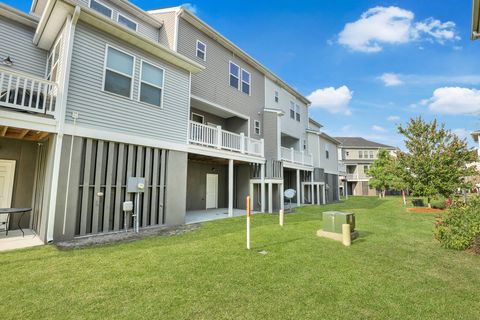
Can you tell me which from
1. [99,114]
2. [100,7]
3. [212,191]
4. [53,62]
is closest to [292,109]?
[212,191]

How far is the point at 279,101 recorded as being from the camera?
1825 centimetres

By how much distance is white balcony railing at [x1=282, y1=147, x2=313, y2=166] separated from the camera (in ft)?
53.8

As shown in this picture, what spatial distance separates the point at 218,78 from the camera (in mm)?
12984

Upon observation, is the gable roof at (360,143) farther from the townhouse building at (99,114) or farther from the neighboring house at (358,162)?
the townhouse building at (99,114)

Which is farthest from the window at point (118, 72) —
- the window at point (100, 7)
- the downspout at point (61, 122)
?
the window at point (100, 7)

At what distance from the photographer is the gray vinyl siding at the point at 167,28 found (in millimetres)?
11094

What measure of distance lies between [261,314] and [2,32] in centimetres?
1181

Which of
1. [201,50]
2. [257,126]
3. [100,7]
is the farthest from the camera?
[257,126]

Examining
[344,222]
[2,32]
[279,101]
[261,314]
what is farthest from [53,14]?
[279,101]

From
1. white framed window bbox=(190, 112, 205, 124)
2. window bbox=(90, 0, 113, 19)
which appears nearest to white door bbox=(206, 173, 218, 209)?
white framed window bbox=(190, 112, 205, 124)

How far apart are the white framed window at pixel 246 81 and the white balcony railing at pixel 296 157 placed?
4861 mm

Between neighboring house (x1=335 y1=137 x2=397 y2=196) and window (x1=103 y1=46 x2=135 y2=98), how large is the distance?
39.0 meters

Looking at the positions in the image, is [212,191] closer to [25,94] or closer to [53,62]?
[53,62]

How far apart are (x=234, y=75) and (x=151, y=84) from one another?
22.9ft
